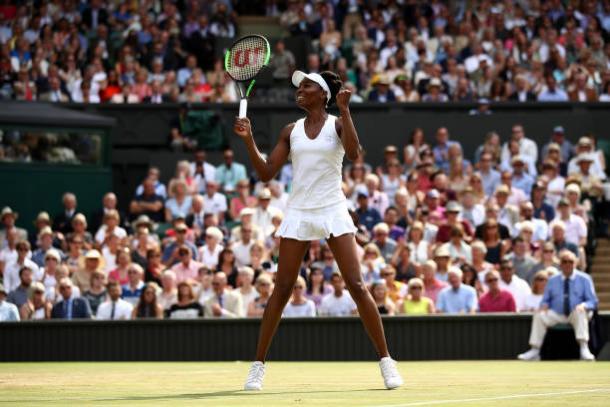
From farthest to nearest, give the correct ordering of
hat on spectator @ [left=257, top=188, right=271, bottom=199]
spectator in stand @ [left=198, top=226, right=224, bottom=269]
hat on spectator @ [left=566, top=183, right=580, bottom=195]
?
hat on spectator @ [left=257, top=188, right=271, bottom=199], hat on spectator @ [left=566, top=183, right=580, bottom=195], spectator in stand @ [left=198, top=226, right=224, bottom=269]

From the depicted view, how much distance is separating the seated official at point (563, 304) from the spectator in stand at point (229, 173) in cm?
733

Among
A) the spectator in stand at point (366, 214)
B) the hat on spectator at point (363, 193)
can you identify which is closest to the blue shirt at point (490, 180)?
the hat on spectator at point (363, 193)

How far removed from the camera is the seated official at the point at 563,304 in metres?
14.2

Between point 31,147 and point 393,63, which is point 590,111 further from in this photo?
point 31,147

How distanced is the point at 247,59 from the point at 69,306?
24.3 feet

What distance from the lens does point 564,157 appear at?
2078 cm

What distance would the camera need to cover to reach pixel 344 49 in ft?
78.5

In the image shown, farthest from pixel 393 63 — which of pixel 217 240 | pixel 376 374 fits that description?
pixel 376 374

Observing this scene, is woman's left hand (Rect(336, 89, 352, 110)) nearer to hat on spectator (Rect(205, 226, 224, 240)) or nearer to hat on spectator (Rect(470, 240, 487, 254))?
hat on spectator (Rect(470, 240, 487, 254))

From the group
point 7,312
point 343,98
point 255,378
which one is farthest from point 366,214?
point 343,98

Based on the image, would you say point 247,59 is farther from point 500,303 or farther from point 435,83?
point 435,83

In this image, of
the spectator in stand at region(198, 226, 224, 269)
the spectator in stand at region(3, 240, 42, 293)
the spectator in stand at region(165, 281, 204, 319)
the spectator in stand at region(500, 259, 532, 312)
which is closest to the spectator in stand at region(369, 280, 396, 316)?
the spectator in stand at region(500, 259, 532, 312)

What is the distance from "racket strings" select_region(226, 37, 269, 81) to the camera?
8.92 metres

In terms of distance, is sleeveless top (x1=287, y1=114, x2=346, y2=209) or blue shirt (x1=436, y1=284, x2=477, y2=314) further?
blue shirt (x1=436, y1=284, x2=477, y2=314)
